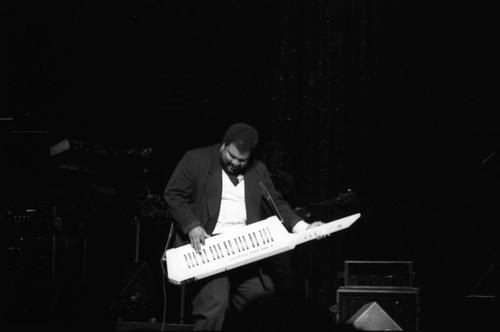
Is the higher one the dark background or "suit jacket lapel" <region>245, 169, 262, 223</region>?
the dark background

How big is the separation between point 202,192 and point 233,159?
299 mm

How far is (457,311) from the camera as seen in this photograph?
18.6 ft

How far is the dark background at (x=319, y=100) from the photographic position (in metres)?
6.36

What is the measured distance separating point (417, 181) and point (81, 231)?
12.0 ft

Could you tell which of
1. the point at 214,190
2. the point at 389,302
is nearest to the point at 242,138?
the point at 214,190

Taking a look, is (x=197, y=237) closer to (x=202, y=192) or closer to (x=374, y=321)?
(x=202, y=192)

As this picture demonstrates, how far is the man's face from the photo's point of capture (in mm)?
3848

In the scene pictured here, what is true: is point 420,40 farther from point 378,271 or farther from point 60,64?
point 60,64

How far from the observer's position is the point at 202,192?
3916mm

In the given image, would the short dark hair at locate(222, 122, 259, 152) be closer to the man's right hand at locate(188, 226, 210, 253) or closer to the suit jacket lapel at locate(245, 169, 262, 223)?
the suit jacket lapel at locate(245, 169, 262, 223)

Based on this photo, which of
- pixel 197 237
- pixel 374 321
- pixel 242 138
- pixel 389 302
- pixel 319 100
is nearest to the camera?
pixel 197 237

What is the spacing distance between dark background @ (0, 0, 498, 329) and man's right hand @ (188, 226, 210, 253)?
243 centimetres

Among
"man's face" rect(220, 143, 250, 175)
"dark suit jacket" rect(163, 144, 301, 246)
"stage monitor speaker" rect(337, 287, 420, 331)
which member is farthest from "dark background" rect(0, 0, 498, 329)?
"man's face" rect(220, 143, 250, 175)

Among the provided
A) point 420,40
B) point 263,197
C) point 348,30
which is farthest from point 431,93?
point 263,197
